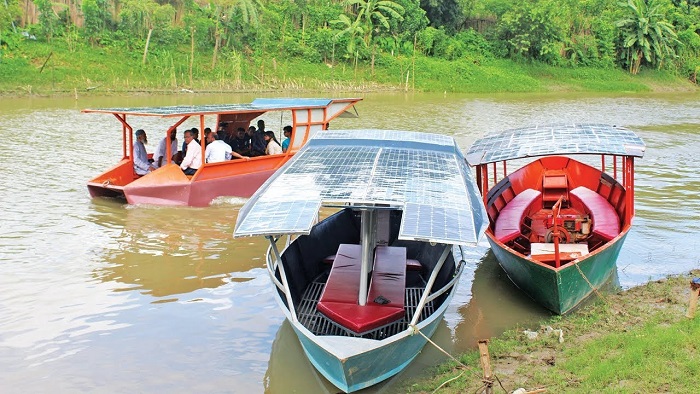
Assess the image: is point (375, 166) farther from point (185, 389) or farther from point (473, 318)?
point (185, 389)

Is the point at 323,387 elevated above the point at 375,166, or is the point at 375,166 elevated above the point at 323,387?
the point at 375,166

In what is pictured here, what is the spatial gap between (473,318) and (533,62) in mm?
45836

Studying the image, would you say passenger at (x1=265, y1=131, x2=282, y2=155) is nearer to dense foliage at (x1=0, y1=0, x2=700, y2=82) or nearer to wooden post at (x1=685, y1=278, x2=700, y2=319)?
wooden post at (x1=685, y1=278, x2=700, y2=319)

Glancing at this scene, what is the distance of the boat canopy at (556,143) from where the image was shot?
8.82m

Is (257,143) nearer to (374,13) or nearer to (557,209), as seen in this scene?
(557,209)

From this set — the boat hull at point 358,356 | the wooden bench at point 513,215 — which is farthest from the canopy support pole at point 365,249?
the wooden bench at point 513,215

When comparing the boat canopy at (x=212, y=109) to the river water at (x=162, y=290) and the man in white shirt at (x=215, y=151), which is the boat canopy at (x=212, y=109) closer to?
the man in white shirt at (x=215, y=151)

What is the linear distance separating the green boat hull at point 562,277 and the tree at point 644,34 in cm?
4781

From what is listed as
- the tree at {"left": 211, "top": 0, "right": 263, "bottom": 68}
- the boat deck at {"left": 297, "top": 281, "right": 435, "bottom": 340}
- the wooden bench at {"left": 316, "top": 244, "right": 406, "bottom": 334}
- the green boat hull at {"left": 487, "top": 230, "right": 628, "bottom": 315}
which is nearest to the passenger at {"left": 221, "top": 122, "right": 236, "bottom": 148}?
the wooden bench at {"left": 316, "top": 244, "right": 406, "bottom": 334}

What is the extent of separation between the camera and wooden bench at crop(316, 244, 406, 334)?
633 cm

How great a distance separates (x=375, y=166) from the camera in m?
7.15

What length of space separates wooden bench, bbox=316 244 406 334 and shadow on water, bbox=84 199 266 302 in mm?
2090

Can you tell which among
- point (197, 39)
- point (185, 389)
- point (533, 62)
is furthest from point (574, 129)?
point (533, 62)

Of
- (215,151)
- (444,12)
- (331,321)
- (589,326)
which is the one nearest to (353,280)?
(331,321)
